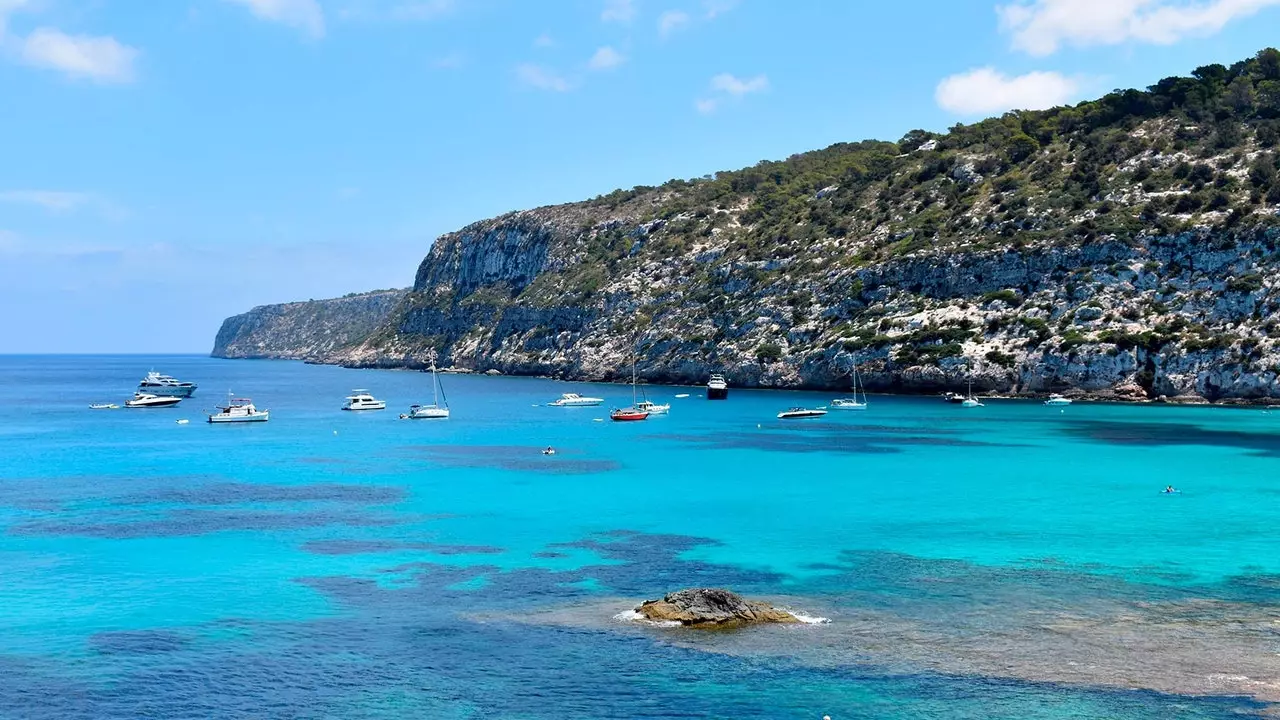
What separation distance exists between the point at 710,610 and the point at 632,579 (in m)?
6.46

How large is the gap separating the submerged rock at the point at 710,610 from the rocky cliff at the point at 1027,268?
9962 centimetres

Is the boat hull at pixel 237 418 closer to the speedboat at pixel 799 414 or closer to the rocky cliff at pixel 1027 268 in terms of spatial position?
the speedboat at pixel 799 414

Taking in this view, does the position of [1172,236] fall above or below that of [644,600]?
above

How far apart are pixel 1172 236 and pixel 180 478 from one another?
108147 millimetres

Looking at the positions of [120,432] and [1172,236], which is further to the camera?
[1172,236]

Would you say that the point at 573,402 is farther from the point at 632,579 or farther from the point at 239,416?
the point at 632,579

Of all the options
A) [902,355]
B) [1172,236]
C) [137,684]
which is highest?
[1172,236]

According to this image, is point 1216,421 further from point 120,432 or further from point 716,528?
point 120,432

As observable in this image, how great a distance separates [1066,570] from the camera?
121ft

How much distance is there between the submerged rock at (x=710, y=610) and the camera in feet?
96.7

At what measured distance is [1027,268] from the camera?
131500mm

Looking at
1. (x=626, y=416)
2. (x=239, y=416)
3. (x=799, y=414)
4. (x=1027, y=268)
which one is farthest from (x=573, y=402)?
(x=1027, y=268)

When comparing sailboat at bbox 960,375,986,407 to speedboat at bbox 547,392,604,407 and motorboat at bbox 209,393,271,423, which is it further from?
motorboat at bbox 209,393,271,423

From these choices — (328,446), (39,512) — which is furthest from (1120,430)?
(39,512)
